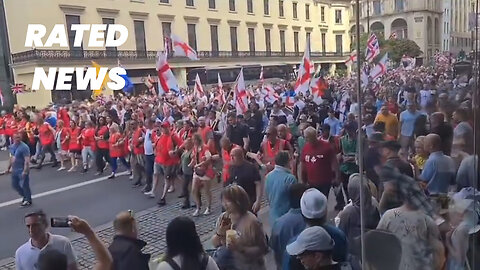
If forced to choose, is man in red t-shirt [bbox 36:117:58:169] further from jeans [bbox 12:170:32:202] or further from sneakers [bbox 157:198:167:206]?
sneakers [bbox 157:198:167:206]

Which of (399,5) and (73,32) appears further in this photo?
(73,32)

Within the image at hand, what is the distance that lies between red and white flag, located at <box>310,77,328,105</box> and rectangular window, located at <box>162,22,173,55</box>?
383 cm

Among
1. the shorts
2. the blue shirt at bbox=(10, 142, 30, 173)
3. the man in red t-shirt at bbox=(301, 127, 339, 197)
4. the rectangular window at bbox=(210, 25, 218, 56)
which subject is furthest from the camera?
the rectangular window at bbox=(210, 25, 218, 56)

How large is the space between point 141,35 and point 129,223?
15995 mm

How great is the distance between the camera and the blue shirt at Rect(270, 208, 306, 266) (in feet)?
10.1

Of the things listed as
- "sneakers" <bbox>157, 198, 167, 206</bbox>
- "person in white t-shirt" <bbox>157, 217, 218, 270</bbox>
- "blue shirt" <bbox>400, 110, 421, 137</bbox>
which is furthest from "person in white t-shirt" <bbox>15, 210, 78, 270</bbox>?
"sneakers" <bbox>157, 198, 167, 206</bbox>

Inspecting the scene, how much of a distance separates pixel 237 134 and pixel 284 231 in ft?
18.8

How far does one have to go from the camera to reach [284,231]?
311cm

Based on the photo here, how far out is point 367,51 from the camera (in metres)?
2.29

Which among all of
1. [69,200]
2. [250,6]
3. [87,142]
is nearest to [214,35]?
[250,6]

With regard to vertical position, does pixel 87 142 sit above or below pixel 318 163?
below

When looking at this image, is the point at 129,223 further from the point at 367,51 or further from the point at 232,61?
the point at 232,61

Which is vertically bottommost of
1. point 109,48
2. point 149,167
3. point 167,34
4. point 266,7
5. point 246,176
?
point 149,167

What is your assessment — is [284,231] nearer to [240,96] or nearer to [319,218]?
[319,218]
